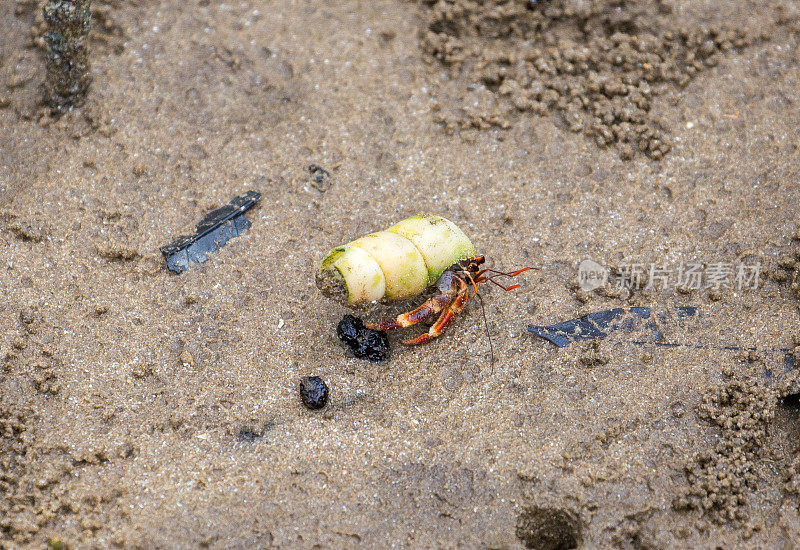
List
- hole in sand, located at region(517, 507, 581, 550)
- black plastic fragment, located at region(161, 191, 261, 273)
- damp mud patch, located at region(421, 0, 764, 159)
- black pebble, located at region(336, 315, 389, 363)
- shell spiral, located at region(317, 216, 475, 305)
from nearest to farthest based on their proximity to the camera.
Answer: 1. hole in sand, located at region(517, 507, 581, 550)
2. shell spiral, located at region(317, 216, 475, 305)
3. black pebble, located at region(336, 315, 389, 363)
4. black plastic fragment, located at region(161, 191, 261, 273)
5. damp mud patch, located at region(421, 0, 764, 159)

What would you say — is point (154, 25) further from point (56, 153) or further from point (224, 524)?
point (224, 524)

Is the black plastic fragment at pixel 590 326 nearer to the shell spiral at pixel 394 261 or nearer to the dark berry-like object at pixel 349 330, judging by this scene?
the shell spiral at pixel 394 261

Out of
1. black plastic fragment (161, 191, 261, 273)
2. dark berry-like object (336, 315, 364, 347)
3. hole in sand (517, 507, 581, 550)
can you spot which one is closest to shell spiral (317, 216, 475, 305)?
dark berry-like object (336, 315, 364, 347)

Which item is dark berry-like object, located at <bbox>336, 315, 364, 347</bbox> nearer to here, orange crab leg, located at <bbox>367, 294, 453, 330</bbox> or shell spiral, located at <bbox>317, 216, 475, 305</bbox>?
orange crab leg, located at <bbox>367, 294, 453, 330</bbox>

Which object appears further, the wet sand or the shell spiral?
the shell spiral

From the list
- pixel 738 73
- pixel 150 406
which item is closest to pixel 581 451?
pixel 150 406

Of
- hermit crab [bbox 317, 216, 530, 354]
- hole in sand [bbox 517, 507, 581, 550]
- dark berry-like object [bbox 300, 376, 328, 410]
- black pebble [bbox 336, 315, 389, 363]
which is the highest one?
hermit crab [bbox 317, 216, 530, 354]

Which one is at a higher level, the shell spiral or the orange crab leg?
the shell spiral
